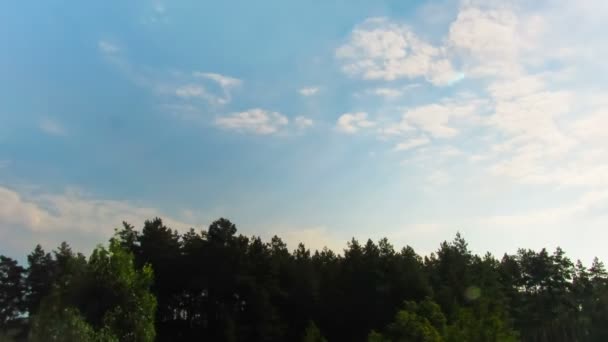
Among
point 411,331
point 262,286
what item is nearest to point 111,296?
point 411,331

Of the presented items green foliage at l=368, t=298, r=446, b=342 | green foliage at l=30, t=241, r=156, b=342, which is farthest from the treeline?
green foliage at l=30, t=241, r=156, b=342

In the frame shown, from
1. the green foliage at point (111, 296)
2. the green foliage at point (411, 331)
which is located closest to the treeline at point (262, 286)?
the green foliage at point (411, 331)

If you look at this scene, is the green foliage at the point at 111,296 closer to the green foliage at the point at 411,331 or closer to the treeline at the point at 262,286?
the green foliage at the point at 411,331

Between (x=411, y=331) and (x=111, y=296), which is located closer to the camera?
(x=111, y=296)

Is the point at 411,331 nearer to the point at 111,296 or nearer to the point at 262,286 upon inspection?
the point at 111,296

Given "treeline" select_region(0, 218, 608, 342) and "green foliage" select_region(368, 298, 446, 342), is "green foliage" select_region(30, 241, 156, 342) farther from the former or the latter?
"treeline" select_region(0, 218, 608, 342)

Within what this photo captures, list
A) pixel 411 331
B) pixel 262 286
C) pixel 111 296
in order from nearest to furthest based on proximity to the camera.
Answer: pixel 111 296
pixel 411 331
pixel 262 286

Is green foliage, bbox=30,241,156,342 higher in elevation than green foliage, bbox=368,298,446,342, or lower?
higher

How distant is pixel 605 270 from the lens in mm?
103000

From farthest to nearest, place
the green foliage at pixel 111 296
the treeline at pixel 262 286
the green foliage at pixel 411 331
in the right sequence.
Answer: the treeline at pixel 262 286 → the green foliage at pixel 411 331 → the green foliage at pixel 111 296

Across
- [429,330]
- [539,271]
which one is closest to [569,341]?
[539,271]

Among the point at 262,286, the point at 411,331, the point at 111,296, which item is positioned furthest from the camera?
the point at 262,286

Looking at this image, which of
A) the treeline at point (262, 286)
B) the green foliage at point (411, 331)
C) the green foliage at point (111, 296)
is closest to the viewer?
the green foliage at point (111, 296)

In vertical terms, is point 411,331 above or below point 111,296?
below
